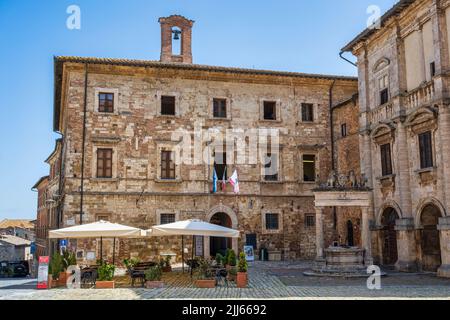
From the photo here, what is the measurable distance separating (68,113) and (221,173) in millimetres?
8324

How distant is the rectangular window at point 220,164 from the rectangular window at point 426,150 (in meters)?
10.1

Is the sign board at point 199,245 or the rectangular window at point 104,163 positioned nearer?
the rectangular window at point 104,163

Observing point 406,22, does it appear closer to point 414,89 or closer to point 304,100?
point 414,89

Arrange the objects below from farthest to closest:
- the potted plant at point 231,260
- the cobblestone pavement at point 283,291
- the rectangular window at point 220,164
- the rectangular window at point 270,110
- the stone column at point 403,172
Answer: the rectangular window at point 270,110, the rectangular window at point 220,164, the stone column at point 403,172, the potted plant at point 231,260, the cobblestone pavement at point 283,291

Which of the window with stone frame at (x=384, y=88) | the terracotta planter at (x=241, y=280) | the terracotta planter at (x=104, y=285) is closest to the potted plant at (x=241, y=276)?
the terracotta planter at (x=241, y=280)

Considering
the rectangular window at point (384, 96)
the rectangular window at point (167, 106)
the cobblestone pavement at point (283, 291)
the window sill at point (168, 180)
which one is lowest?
the cobblestone pavement at point (283, 291)

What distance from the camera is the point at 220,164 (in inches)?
985

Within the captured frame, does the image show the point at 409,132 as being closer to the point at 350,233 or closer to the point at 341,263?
the point at 341,263

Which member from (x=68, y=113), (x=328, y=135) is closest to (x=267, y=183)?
(x=328, y=135)

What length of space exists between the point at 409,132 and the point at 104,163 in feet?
46.8

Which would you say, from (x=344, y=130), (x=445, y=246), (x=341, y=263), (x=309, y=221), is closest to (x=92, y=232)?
(x=341, y=263)

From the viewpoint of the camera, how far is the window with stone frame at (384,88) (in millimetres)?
20759

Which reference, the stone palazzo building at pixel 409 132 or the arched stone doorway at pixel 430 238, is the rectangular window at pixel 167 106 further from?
the arched stone doorway at pixel 430 238

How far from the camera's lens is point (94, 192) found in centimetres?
2305
